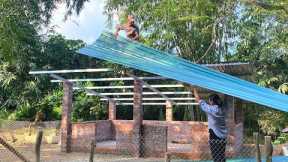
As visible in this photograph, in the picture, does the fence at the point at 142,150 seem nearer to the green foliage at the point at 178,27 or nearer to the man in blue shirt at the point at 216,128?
the man in blue shirt at the point at 216,128

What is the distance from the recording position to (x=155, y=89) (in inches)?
514

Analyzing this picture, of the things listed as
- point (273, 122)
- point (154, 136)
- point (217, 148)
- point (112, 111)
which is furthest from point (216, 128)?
point (273, 122)

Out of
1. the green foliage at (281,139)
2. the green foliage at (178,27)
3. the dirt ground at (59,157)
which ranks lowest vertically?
the dirt ground at (59,157)

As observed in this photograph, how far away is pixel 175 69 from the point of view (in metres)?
8.70

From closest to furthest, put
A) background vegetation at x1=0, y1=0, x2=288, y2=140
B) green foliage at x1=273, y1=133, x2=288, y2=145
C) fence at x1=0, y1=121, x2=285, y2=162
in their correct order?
fence at x1=0, y1=121, x2=285, y2=162
background vegetation at x1=0, y1=0, x2=288, y2=140
green foliage at x1=273, y1=133, x2=288, y2=145

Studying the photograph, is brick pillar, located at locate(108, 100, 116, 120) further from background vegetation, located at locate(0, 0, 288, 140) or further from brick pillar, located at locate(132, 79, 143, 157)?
brick pillar, located at locate(132, 79, 143, 157)

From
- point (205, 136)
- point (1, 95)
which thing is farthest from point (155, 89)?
point (1, 95)

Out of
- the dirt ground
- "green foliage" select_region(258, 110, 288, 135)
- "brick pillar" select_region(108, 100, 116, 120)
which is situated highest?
"brick pillar" select_region(108, 100, 116, 120)

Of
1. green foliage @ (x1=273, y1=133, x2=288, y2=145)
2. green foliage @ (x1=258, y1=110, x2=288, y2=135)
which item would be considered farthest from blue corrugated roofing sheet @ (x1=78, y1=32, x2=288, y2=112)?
green foliage @ (x1=258, y1=110, x2=288, y2=135)

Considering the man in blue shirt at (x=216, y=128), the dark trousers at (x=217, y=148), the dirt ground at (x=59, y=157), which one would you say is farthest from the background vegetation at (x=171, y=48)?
the dark trousers at (x=217, y=148)

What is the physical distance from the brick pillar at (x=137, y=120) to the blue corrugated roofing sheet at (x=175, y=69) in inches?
91.6

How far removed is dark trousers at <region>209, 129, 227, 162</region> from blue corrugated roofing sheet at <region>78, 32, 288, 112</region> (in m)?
0.85

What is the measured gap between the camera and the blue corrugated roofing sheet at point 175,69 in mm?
8062

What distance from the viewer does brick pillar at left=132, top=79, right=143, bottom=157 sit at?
1156 centimetres
